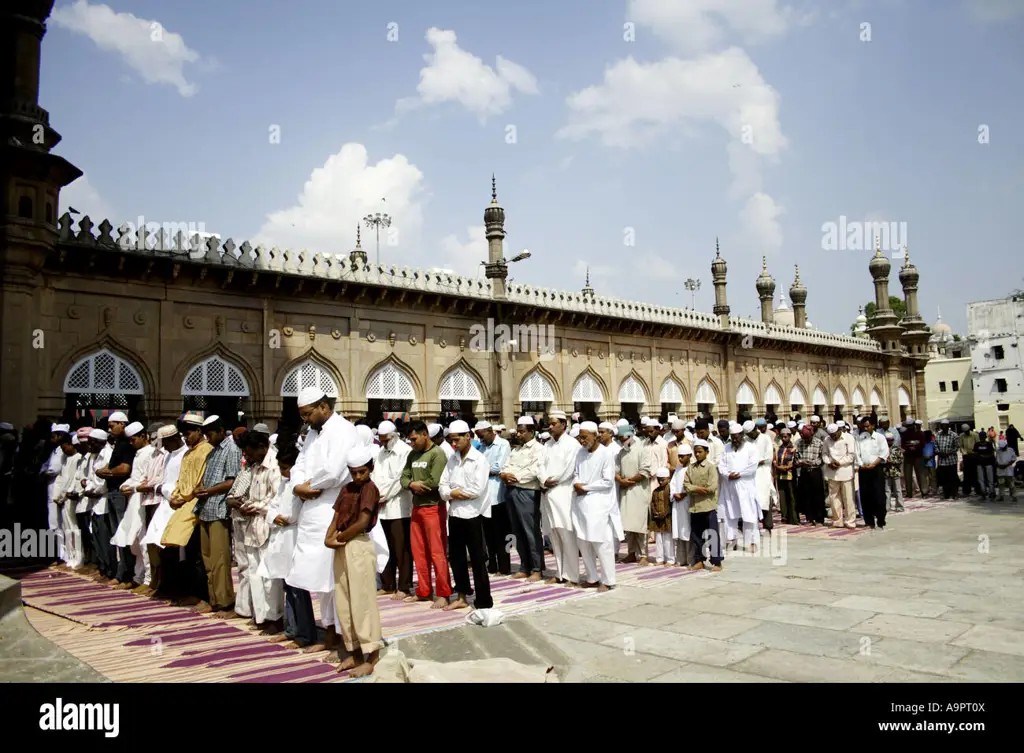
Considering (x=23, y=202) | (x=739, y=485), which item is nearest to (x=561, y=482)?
(x=739, y=485)

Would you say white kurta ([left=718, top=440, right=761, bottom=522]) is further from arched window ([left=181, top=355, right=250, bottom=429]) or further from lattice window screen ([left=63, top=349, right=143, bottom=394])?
lattice window screen ([left=63, top=349, right=143, bottom=394])

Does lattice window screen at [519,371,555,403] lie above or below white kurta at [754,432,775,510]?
above

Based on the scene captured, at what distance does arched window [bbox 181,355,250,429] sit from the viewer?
45.0ft

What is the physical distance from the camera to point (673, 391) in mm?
24047

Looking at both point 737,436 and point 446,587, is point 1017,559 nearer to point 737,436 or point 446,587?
point 737,436

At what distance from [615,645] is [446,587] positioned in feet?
6.44

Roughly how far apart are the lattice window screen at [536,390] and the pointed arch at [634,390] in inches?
119

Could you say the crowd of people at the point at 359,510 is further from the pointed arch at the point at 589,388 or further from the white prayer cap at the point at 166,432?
the pointed arch at the point at 589,388

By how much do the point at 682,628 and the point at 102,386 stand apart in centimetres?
1131

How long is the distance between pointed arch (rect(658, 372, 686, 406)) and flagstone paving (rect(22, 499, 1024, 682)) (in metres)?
15.1

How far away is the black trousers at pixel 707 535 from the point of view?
820 centimetres

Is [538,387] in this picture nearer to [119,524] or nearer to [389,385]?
[389,385]

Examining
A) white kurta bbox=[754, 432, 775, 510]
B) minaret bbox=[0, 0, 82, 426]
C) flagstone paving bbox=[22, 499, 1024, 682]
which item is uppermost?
minaret bbox=[0, 0, 82, 426]

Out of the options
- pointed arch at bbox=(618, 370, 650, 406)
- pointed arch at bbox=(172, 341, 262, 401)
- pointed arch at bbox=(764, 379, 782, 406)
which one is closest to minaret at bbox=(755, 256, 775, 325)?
pointed arch at bbox=(764, 379, 782, 406)
